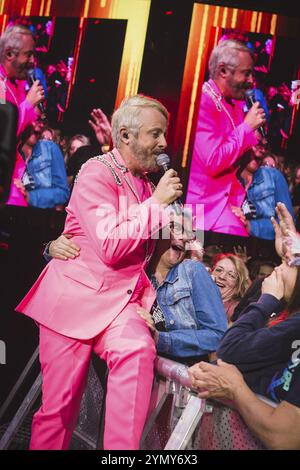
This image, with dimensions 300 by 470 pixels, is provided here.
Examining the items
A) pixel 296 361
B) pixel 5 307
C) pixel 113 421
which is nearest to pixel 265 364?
pixel 296 361

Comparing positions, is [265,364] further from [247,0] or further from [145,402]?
[247,0]

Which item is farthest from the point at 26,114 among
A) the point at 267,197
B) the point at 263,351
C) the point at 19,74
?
the point at 263,351

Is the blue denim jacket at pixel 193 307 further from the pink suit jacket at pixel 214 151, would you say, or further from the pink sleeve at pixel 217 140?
the pink sleeve at pixel 217 140

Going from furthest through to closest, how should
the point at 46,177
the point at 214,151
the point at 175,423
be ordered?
the point at 46,177, the point at 214,151, the point at 175,423

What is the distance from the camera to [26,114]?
321cm

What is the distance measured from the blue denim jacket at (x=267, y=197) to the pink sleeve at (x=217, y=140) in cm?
17

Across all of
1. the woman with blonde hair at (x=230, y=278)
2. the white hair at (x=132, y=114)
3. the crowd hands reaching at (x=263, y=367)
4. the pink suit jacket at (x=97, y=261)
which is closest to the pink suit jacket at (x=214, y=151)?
the woman with blonde hair at (x=230, y=278)

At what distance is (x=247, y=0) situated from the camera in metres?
3.09

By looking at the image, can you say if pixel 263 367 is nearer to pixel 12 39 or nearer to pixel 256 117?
pixel 256 117

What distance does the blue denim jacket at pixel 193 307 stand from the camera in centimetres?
235

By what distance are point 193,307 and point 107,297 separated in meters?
0.51

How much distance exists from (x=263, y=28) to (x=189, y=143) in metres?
0.75

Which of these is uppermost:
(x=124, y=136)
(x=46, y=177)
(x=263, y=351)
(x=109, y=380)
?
(x=124, y=136)

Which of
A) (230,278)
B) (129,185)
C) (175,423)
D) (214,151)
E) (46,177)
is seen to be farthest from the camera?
(46,177)
